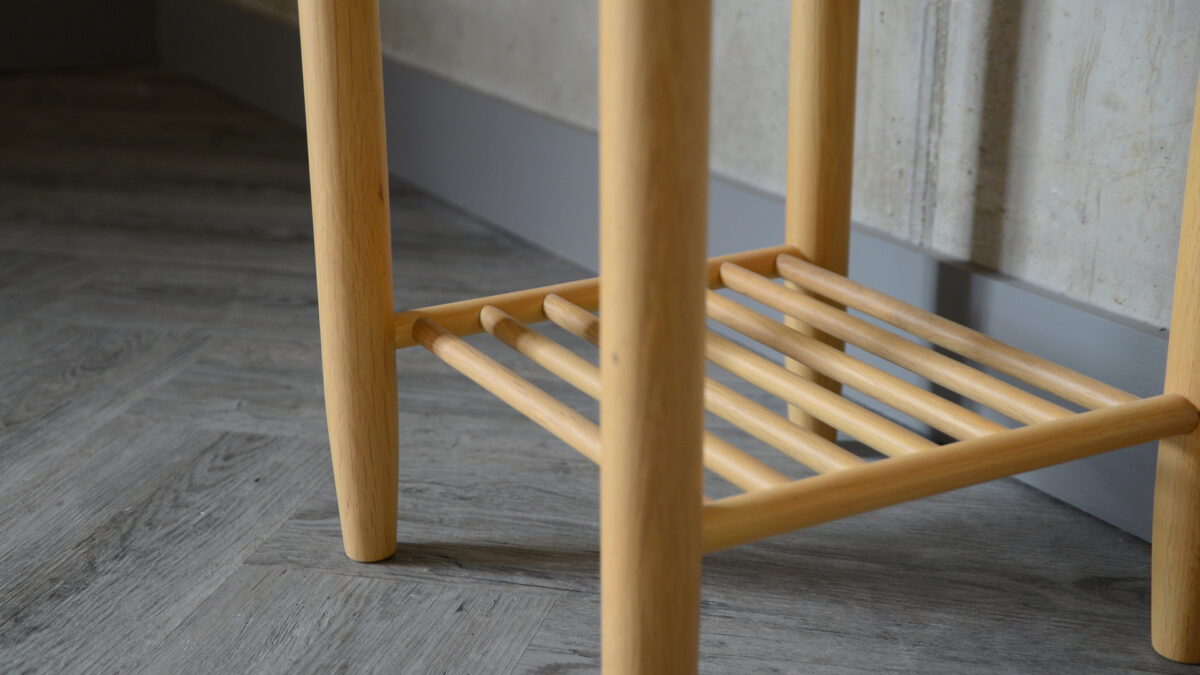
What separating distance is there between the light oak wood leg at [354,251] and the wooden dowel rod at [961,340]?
0.95 feet

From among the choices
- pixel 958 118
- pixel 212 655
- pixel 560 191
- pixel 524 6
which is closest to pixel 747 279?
pixel 958 118

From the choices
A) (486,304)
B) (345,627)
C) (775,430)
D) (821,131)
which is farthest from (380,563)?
(821,131)

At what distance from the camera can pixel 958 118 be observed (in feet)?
2.98

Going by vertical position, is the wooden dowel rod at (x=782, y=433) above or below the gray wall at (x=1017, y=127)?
below

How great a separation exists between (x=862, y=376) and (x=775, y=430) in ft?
0.27

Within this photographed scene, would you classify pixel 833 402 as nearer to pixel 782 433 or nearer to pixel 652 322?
pixel 782 433

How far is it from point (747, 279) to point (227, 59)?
1.79 meters

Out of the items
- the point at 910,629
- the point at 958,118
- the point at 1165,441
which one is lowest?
the point at 910,629

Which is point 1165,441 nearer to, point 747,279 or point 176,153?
point 747,279

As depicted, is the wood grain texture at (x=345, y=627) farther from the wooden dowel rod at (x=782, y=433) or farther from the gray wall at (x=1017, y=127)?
the gray wall at (x=1017, y=127)

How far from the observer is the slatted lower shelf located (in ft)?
1.83

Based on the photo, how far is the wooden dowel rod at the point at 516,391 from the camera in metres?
0.62

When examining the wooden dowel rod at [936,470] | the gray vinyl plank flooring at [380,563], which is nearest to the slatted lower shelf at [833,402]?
the wooden dowel rod at [936,470]

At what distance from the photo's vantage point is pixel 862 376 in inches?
26.6
